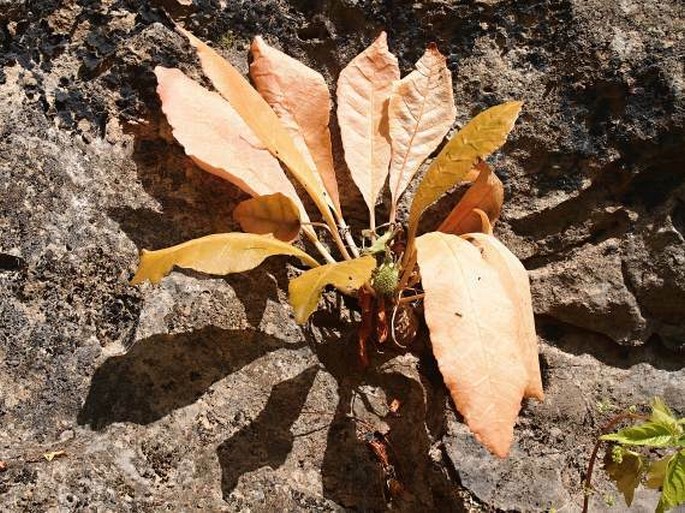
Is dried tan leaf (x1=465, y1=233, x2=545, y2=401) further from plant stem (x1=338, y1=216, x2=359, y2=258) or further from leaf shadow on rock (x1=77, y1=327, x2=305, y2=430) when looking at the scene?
leaf shadow on rock (x1=77, y1=327, x2=305, y2=430)

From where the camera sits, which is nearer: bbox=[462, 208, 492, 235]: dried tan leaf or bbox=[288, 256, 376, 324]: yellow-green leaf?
Answer: bbox=[288, 256, 376, 324]: yellow-green leaf

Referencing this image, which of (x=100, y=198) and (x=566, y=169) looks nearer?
(x=100, y=198)

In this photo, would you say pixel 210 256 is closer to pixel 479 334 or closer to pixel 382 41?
pixel 479 334

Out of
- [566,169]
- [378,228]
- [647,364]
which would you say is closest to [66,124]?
[378,228]

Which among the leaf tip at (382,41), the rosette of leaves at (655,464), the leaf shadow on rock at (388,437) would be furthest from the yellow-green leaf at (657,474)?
the leaf tip at (382,41)

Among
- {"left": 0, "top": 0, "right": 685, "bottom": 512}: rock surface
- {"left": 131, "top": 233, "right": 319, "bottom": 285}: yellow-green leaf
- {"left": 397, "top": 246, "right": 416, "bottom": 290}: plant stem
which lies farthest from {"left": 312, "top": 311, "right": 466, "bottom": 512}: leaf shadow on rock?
{"left": 131, "top": 233, "right": 319, "bottom": 285}: yellow-green leaf

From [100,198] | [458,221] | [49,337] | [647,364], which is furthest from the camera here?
[647,364]

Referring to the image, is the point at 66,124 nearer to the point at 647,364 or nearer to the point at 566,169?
the point at 566,169

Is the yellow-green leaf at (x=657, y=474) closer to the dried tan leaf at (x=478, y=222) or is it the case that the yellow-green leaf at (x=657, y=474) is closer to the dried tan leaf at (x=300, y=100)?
the dried tan leaf at (x=478, y=222)
